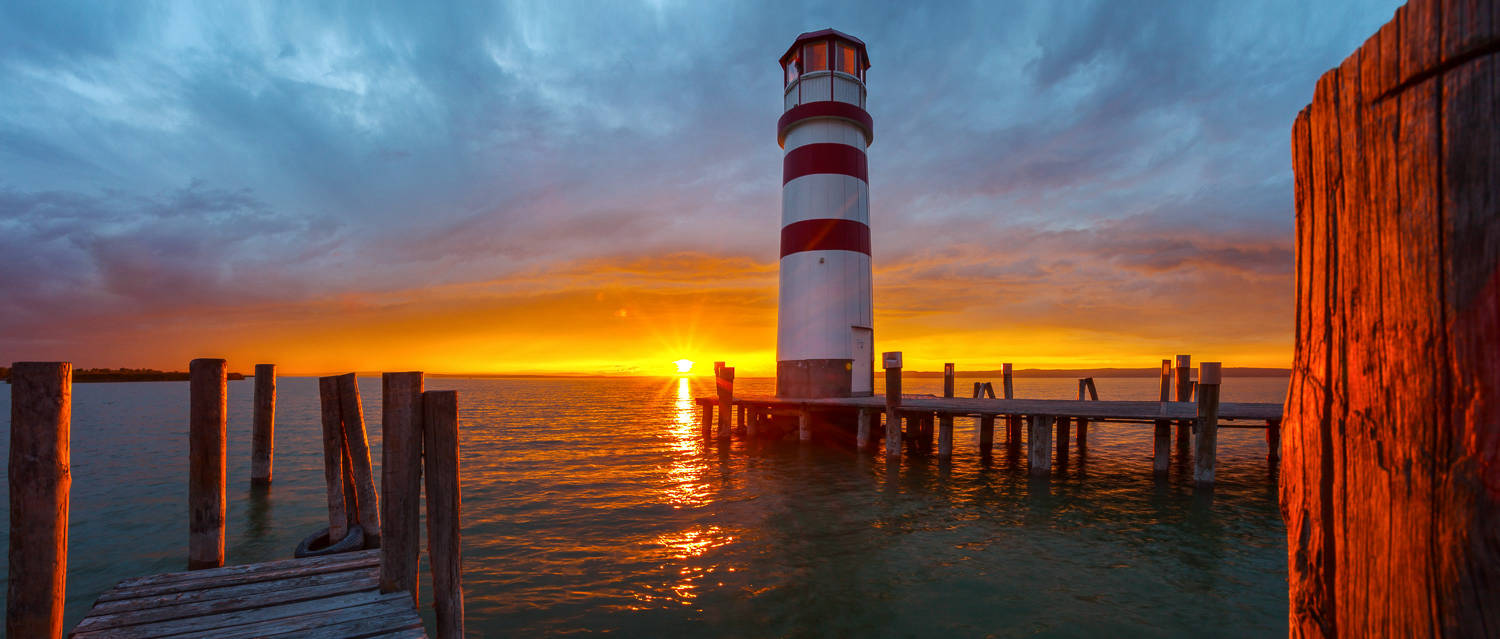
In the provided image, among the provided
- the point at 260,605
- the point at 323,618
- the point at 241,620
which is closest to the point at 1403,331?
the point at 323,618

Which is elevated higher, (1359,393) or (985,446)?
(1359,393)

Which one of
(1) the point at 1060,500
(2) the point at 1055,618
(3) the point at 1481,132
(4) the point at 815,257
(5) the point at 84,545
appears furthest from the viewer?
(4) the point at 815,257

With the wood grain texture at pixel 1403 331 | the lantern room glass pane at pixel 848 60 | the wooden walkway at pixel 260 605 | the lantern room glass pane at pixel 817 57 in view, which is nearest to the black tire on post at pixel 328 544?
the wooden walkway at pixel 260 605

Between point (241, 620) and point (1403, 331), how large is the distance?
623 cm

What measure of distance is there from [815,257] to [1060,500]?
9.09 m

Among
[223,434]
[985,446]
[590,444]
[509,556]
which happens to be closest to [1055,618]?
[509,556]

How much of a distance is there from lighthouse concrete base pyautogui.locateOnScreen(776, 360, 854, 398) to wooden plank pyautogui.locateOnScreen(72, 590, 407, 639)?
14.3m

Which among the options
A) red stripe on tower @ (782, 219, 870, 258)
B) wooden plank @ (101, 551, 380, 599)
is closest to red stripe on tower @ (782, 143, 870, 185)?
red stripe on tower @ (782, 219, 870, 258)

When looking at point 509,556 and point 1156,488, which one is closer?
point 509,556

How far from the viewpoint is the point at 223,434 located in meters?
5.90

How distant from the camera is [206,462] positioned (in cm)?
576

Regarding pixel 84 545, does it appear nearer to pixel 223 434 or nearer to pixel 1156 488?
pixel 223 434

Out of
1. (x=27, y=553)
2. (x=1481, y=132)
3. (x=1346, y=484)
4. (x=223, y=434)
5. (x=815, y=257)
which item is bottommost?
(x=27, y=553)

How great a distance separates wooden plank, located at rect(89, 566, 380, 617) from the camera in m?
4.74
